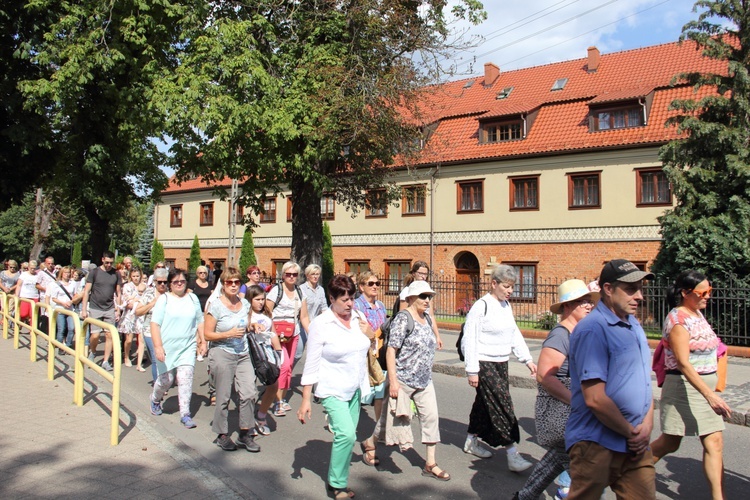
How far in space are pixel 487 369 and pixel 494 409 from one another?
371mm

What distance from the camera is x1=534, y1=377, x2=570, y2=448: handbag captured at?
183 inches

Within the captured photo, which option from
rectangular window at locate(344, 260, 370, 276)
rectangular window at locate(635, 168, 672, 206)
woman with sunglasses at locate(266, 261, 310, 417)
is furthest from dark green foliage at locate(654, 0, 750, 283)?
rectangular window at locate(344, 260, 370, 276)

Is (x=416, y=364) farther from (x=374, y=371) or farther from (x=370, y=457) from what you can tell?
(x=374, y=371)

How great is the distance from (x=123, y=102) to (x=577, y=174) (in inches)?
725

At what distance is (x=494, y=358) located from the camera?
6.24 metres

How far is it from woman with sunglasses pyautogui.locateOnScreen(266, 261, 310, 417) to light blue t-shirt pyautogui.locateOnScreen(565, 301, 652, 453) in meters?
5.20

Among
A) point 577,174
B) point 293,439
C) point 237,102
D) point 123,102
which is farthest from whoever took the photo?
point 577,174

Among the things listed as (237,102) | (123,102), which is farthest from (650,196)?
(123,102)

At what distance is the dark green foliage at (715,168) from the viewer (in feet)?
57.3

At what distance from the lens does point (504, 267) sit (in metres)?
6.23

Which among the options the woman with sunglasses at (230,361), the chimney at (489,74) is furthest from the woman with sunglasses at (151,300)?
the chimney at (489,74)

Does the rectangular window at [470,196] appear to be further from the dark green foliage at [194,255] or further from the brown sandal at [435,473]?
the brown sandal at [435,473]

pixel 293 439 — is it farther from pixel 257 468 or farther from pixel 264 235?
pixel 264 235

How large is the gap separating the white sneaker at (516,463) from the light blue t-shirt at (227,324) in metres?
2.92
